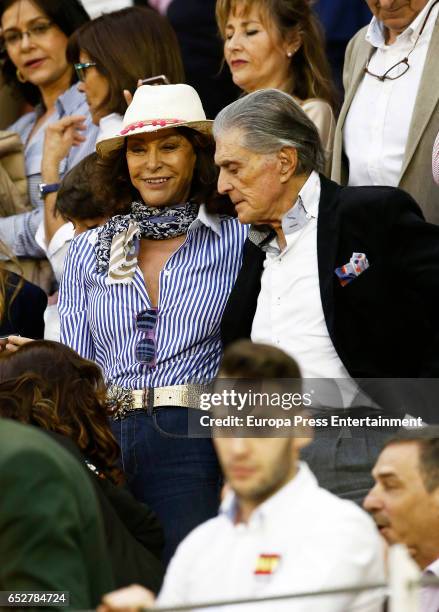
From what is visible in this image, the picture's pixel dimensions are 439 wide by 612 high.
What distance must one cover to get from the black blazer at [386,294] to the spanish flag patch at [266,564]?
1.43 meters

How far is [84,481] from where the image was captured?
Result: 3.62 meters

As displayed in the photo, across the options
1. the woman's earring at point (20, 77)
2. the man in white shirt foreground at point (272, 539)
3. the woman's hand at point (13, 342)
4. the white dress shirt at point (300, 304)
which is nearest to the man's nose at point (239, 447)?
the man in white shirt foreground at point (272, 539)

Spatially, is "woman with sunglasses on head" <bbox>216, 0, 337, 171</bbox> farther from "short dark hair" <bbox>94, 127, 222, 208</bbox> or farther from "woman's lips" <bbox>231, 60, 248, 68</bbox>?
"short dark hair" <bbox>94, 127, 222, 208</bbox>

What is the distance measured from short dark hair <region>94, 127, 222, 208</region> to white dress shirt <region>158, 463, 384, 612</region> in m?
2.31

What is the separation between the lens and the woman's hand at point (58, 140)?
7125 mm

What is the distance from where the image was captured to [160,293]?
18.6 ft

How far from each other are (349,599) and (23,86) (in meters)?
4.77

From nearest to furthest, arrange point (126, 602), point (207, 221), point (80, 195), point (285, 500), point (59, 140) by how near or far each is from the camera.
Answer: point (126, 602) → point (285, 500) → point (207, 221) → point (80, 195) → point (59, 140)

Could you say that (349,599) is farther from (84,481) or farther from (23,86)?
(23,86)

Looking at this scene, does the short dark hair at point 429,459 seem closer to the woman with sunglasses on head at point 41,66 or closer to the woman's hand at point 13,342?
the woman's hand at point 13,342

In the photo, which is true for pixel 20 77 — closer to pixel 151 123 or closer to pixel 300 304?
pixel 151 123

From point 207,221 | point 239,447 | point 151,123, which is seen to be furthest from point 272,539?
point 151,123

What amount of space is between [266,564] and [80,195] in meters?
3.08

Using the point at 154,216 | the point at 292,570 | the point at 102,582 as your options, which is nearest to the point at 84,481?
the point at 102,582
